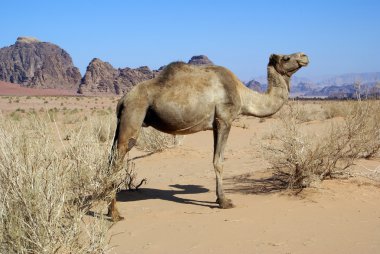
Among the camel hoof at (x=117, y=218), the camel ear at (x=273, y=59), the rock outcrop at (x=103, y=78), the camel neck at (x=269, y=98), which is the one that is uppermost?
the rock outcrop at (x=103, y=78)

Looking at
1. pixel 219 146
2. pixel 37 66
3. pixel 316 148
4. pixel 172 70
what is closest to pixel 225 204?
pixel 219 146

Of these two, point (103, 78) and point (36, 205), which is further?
point (103, 78)

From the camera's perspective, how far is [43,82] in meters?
145

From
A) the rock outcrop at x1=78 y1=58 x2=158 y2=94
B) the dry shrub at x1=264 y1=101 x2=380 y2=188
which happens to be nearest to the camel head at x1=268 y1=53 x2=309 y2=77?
the dry shrub at x1=264 y1=101 x2=380 y2=188

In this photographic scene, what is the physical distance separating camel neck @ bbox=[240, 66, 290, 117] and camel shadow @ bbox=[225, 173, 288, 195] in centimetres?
139

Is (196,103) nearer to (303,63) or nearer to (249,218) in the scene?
(249,218)

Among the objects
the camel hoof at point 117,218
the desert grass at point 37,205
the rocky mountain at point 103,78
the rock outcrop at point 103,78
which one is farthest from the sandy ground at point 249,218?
the rock outcrop at point 103,78

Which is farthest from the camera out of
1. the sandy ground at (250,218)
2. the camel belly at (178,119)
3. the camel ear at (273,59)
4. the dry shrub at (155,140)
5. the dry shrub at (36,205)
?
the dry shrub at (155,140)

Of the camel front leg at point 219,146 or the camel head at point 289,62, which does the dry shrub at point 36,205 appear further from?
the camel head at point 289,62

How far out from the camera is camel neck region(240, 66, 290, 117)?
27.3 feet

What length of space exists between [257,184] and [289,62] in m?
2.67

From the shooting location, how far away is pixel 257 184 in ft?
30.8

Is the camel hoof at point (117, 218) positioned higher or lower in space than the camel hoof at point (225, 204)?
lower

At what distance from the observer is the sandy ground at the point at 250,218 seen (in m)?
5.70
